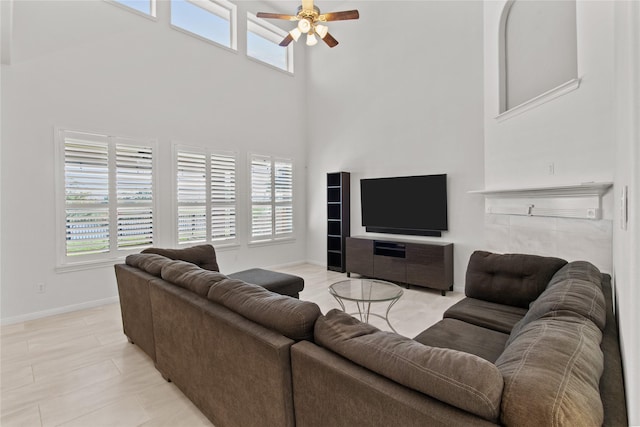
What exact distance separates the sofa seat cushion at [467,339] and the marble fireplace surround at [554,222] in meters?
1.66

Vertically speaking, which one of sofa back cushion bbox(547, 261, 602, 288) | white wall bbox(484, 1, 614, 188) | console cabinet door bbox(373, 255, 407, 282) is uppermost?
white wall bbox(484, 1, 614, 188)

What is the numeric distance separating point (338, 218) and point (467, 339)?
4.28m

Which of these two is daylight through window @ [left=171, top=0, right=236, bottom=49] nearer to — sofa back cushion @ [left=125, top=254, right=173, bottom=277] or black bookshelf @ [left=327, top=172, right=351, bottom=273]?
black bookshelf @ [left=327, top=172, right=351, bottom=273]

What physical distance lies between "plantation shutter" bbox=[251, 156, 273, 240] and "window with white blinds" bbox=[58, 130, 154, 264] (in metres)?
1.82

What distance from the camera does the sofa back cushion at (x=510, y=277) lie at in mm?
2346

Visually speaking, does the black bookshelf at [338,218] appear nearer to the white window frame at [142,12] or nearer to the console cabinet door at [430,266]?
the console cabinet door at [430,266]

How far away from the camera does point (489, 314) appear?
7.24 feet

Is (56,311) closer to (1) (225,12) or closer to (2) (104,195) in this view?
(2) (104,195)

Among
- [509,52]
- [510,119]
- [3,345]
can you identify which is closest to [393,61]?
[509,52]

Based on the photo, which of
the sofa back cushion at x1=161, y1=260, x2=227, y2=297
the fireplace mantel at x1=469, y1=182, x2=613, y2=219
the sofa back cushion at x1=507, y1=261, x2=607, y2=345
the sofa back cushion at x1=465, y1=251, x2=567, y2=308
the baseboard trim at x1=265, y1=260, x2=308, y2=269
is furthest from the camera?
the baseboard trim at x1=265, y1=260, x2=308, y2=269

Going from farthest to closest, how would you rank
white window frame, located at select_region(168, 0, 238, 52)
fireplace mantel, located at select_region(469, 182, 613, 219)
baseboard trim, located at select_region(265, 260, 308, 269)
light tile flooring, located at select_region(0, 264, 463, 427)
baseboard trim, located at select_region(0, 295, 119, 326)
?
baseboard trim, located at select_region(265, 260, 308, 269)
white window frame, located at select_region(168, 0, 238, 52)
baseboard trim, located at select_region(0, 295, 119, 326)
fireplace mantel, located at select_region(469, 182, 613, 219)
light tile flooring, located at select_region(0, 264, 463, 427)

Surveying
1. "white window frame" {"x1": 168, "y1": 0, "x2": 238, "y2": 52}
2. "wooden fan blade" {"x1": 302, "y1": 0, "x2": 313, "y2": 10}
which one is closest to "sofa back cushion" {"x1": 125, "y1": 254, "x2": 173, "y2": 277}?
"wooden fan blade" {"x1": 302, "y1": 0, "x2": 313, "y2": 10}

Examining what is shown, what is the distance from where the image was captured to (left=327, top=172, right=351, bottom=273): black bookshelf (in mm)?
5895

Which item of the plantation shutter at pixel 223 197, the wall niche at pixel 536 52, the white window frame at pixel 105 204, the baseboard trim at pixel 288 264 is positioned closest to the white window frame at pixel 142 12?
the white window frame at pixel 105 204
